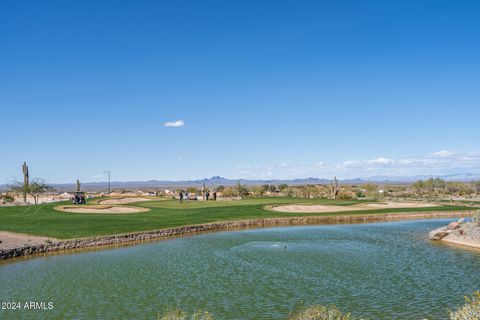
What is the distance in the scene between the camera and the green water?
48.7ft

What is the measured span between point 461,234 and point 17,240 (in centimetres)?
3296

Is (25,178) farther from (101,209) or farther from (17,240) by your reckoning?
(17,240)

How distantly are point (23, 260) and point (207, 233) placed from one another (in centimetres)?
1558

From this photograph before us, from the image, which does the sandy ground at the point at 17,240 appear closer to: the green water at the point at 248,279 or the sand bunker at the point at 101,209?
the green water at the point at 248,279

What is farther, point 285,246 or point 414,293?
point 285,246

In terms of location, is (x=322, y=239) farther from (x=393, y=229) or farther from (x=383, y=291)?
(x=383, y=291)

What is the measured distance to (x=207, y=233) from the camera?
35.6 meters

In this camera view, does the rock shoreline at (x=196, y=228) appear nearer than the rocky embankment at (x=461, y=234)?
Yes

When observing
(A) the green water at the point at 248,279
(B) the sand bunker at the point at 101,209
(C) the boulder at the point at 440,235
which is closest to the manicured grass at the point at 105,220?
(B) the sand bunker at the point at 101,209

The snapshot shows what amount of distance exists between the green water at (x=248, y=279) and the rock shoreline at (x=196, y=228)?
64.3 inches

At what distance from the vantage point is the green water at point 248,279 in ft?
48.7

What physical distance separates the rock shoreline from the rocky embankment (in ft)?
45.1

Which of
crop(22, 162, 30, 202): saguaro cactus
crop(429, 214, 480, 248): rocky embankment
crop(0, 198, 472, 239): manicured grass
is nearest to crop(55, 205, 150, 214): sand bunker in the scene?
crop(0, 198, 472, 239): manicured grass

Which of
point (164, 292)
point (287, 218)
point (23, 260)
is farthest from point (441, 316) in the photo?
point (287, 218)
